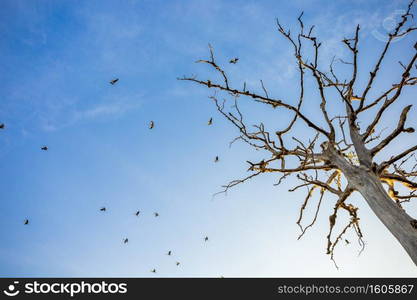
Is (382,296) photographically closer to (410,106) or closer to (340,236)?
(340,236)

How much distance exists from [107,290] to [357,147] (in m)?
5.06

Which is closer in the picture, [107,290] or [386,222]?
[386,222]

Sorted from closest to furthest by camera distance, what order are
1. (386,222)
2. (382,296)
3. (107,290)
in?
(386,222) → (382,296) → (107,290)

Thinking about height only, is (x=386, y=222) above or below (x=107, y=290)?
below

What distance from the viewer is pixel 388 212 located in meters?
2.73

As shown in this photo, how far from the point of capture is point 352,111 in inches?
155

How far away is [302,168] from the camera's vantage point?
12.2 ft

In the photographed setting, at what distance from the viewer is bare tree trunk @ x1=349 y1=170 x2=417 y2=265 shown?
2.46 metres

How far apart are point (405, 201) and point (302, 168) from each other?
1659 mm

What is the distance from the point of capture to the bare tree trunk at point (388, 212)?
2.46m

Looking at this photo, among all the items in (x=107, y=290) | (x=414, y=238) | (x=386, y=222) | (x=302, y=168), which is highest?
(x=302, y=168)

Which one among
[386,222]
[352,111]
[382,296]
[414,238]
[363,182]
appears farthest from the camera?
[352,111]

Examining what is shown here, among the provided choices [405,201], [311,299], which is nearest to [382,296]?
[311,299]

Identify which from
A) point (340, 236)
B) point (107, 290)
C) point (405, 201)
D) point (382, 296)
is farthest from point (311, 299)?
point (107, 290)
